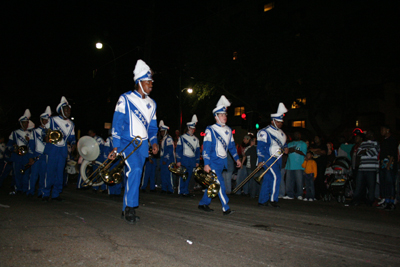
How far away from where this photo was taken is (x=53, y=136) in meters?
7.61

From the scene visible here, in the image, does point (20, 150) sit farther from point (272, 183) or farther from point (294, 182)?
point (294, 182)

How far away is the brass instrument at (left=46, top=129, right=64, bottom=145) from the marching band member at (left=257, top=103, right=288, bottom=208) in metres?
4.61

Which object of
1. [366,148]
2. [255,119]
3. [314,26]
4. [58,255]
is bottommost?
[58,255]

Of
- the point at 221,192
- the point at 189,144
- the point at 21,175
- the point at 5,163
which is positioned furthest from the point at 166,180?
the point at 5,163

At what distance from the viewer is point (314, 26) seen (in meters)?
21.5

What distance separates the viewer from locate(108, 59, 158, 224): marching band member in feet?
17.1

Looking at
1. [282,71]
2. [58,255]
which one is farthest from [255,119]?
[58,255]

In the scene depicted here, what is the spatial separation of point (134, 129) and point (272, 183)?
3928mm

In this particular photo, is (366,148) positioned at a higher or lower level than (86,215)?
higher

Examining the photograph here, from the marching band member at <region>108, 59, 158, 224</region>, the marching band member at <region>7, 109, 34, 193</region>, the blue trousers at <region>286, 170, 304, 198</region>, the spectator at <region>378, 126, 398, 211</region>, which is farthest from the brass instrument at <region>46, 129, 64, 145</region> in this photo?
the spectator at <region>378, 126, 398, 211</region>

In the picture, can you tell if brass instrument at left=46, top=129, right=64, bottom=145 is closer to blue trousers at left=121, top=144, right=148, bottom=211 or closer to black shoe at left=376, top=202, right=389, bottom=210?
blue trousers at left=121, top=144, right=148, bottom=211

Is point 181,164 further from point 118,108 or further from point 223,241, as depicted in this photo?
point 223,241

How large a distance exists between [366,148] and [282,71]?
1329cm

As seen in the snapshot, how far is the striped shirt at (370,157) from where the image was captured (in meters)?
9.27
